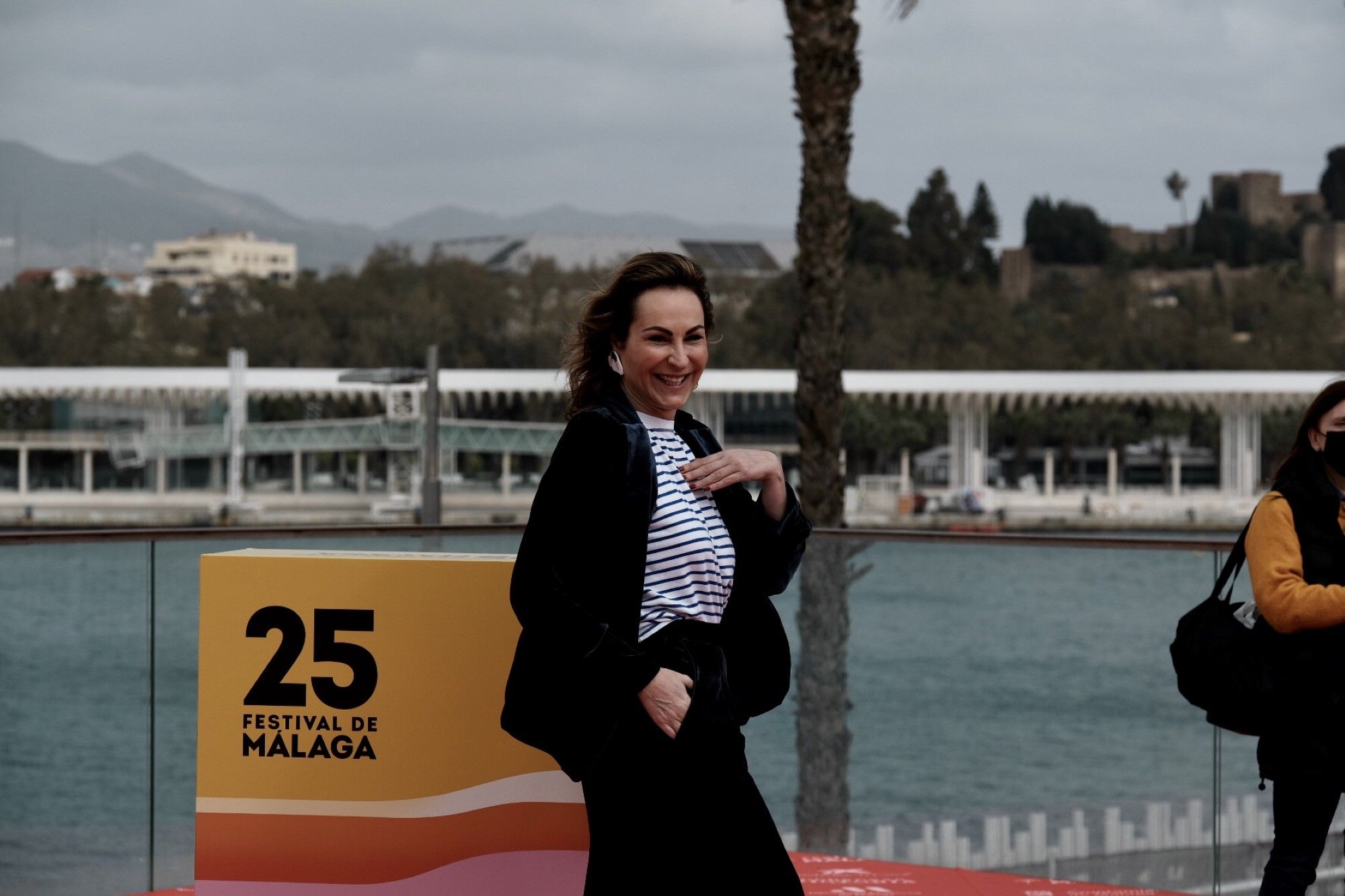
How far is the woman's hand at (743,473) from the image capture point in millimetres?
2490

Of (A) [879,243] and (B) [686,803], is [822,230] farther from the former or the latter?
(A) [879,243]

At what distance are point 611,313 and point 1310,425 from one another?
143 cm

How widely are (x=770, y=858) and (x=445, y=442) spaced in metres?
64.7

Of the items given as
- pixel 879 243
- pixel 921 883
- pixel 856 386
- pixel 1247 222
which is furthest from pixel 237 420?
pixel 1247 222

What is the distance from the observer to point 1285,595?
2.93 metres

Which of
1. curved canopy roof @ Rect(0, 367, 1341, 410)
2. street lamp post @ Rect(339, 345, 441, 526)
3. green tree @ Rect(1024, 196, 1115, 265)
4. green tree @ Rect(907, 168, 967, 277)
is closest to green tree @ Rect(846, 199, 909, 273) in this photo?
green tree @ Rect(907, 168, 967, 277)

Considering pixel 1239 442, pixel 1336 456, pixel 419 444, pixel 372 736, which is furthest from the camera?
pixel 1239 442

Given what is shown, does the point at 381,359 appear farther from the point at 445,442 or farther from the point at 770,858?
the point at 770,858

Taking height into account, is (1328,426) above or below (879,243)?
below

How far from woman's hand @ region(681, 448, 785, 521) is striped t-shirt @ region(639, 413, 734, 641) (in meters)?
0.03

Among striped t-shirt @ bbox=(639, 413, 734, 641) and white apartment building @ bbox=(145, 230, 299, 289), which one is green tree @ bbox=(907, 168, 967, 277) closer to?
white apartment building @ bbox=(145, 230, 299, 289)

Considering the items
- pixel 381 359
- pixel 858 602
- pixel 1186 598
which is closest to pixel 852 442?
pixel 381 359

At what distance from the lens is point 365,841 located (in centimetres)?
347

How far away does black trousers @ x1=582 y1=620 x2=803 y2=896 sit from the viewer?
2.42 metres
